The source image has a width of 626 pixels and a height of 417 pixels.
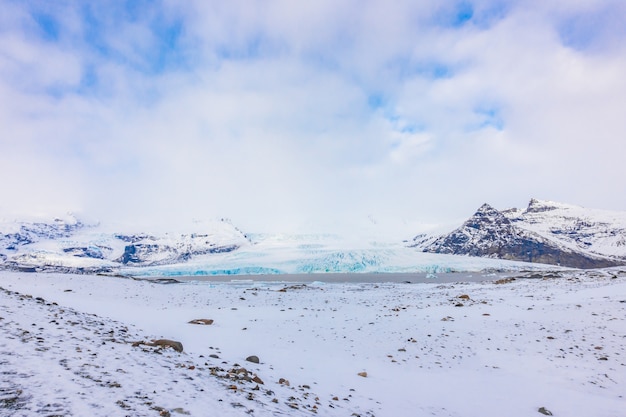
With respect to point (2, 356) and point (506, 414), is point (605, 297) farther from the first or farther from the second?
point (2, 356)

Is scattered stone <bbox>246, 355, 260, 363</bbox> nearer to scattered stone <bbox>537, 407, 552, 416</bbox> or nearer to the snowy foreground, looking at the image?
the snowy foreground

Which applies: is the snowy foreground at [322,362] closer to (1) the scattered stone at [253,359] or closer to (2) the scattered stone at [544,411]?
(2) the scattered stone at [544,411]

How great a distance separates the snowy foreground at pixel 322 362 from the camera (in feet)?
23.5

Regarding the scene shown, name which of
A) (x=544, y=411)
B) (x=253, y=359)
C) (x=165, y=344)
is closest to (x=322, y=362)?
(x=253, y=359)

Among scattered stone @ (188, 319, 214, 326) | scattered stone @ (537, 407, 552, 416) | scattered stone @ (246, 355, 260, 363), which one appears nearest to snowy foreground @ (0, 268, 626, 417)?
scattered stone @ (537, 407, 552, 416)

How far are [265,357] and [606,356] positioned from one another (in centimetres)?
1380

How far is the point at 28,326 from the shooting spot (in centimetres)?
1120

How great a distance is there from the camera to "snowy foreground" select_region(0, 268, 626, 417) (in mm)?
7152

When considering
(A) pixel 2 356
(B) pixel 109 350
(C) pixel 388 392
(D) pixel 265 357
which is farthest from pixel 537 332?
(A) pixel 2 356

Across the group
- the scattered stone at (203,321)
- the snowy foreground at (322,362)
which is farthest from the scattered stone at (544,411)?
the scattered stone at (203,321)

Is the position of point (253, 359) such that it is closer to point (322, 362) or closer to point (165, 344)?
point (322, 362)

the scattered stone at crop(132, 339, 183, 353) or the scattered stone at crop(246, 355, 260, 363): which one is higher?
the scattered stone at crop(132, 339, 183, 353)

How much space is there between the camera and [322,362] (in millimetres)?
14086

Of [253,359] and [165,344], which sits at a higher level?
[165,344]
